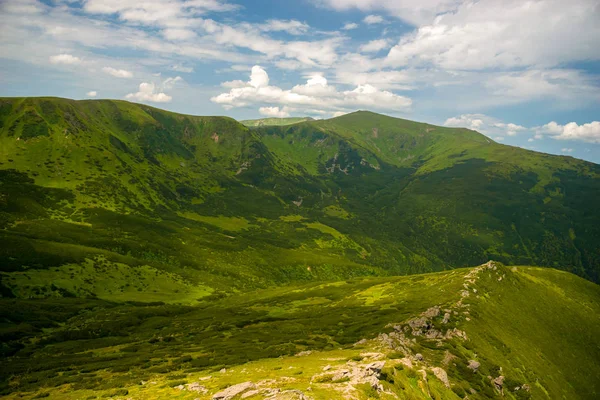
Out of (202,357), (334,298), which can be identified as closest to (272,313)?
(334,298)

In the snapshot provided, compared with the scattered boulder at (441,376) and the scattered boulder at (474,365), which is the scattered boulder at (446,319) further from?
the scattered boulder at (441,376)

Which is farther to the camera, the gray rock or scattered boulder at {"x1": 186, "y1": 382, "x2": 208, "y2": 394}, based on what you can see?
the gray rock

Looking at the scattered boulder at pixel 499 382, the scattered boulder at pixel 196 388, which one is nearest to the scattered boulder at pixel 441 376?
the scattered boulder at pixel 499 382

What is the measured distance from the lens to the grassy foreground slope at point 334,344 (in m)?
35.3

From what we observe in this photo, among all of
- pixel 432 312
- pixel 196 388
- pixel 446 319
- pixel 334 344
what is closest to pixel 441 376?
pixel 334 344

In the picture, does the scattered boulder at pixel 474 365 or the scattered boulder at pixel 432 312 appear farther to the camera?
the scattered boulder at pixel 432 312

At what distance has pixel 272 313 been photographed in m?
110

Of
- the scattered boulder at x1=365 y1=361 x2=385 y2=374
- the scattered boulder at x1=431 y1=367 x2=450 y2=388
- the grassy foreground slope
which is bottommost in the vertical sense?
the grassy foreground slope

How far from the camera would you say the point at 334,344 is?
63.3 metres

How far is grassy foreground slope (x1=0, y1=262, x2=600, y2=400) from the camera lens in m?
35.3

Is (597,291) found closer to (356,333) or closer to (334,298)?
(334,298)

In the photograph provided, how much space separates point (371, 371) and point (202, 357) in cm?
3729

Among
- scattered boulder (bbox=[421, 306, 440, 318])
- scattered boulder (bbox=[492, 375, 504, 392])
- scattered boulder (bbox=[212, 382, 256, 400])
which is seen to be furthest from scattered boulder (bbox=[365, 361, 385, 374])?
scattered boulder (bbox=[421, 306, 440, 318])

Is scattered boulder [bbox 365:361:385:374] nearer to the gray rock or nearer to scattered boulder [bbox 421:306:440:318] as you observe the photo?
the gray rock
